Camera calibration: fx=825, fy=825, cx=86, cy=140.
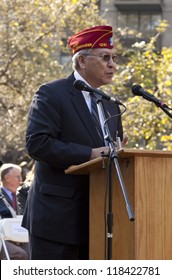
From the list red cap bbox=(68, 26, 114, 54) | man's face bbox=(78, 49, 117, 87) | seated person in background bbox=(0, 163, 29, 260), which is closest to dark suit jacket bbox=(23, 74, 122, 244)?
man's face bbox=(78, 49, 117, 87)

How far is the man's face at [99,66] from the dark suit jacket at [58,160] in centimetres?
22

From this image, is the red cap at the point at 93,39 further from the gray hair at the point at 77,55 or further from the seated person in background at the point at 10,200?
the seated person in background at the point at 10,200

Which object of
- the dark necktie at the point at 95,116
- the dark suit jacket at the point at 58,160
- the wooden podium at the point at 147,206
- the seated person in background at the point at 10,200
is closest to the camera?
the wooden podium at the point at 147,206

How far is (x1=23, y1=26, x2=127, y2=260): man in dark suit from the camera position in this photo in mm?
5430

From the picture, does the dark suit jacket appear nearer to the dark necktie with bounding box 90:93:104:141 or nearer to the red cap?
the dark necktie with bounding box 90:93:104:141

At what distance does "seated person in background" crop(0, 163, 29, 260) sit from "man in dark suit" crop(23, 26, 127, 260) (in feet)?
15.0

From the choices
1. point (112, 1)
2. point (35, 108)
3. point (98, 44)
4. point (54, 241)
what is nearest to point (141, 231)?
point (54, 241)

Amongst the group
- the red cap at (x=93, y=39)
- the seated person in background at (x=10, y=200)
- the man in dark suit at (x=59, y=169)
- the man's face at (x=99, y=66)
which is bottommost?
the seated person in background at (x=10, y=200)

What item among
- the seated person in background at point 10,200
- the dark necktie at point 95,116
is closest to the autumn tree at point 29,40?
the seated person in background at point 10,200

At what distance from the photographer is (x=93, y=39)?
232 inches

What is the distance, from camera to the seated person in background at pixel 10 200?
10.2 m

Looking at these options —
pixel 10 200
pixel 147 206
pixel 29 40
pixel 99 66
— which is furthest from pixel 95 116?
pixel 29 40

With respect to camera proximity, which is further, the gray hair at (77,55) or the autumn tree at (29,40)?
the autumn tree at (29,40)
